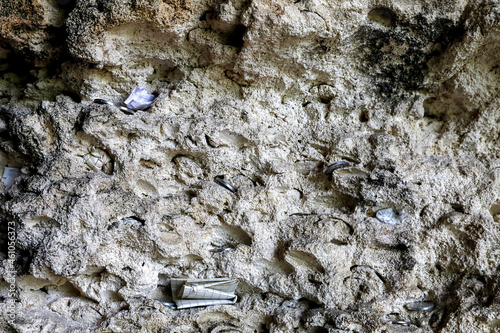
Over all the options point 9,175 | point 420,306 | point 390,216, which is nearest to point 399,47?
point 390,216

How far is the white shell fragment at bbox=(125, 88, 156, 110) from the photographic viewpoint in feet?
6.67

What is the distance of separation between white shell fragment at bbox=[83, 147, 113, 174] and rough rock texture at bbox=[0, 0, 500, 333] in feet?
0.09

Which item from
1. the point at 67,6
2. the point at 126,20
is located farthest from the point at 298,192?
the point at 67,6

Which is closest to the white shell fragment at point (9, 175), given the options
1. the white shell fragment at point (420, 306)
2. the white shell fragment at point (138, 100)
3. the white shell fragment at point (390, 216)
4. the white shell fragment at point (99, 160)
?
the white shell fragment at point (99, 160)

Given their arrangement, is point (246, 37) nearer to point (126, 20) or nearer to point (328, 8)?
point (328, 8)

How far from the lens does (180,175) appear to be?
1.96 meters

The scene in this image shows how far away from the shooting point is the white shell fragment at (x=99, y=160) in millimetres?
1913

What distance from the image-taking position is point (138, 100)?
204cm

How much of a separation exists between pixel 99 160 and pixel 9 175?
0.47 metres

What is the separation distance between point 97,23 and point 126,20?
12cm

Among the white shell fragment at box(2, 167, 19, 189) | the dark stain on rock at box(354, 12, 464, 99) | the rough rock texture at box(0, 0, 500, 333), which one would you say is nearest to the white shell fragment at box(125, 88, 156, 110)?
the rough rock texture at box(0, 0, 500, 333)

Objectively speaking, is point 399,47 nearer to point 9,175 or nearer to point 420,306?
point 420,306

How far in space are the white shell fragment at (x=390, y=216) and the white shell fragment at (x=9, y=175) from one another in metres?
1.67

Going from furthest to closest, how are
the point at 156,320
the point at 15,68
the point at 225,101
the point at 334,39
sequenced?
the point at 15,68 → the point at 225,101 → the point at 334,39 → the point at 156,320
